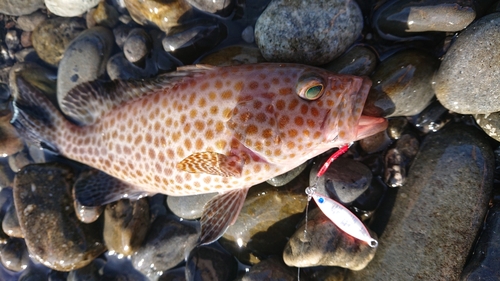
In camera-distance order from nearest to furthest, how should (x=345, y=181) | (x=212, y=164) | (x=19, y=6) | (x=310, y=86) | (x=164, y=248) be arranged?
(x=310, y=86) < (x=212, y=164) < (x=345, y=181) < (x=164, y=248) < (x=19, y=6)

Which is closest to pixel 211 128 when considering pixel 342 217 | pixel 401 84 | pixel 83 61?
pixel 342 217

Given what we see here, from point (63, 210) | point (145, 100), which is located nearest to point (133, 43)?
point (145, 100)

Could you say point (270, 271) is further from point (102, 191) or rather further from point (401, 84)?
point (401, 84)

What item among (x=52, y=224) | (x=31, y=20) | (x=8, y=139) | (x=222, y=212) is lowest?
(x=222, y=212)

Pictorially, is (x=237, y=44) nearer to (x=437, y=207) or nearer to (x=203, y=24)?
(x=203, y=24)

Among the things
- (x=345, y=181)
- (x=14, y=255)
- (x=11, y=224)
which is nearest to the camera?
(x=345, y=181)

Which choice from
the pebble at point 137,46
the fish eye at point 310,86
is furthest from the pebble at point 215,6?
the fish eye at point 310,86
